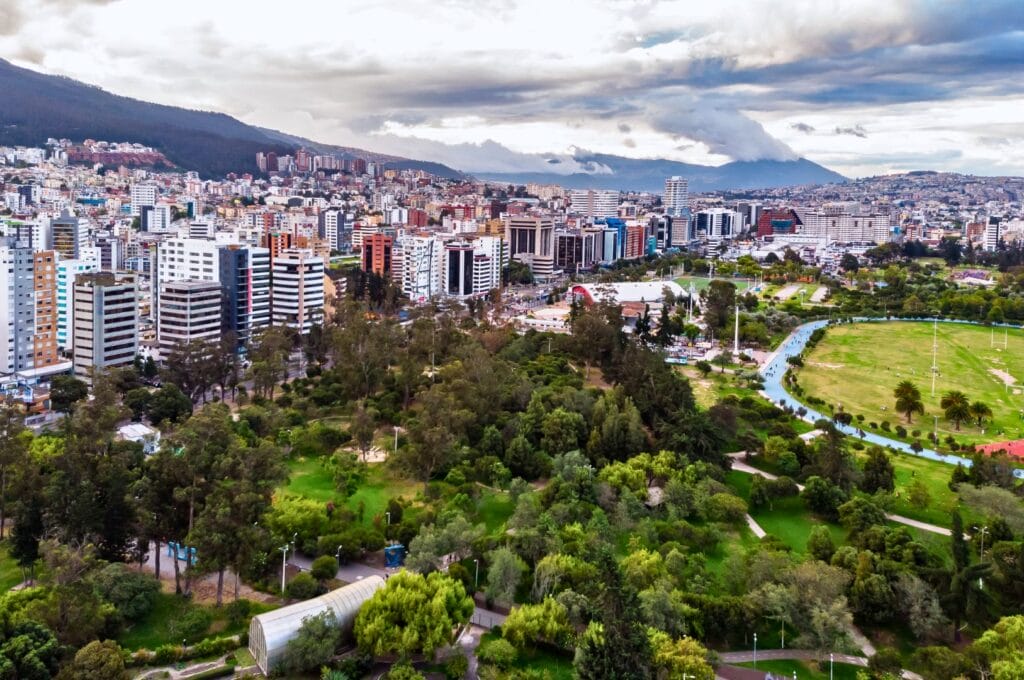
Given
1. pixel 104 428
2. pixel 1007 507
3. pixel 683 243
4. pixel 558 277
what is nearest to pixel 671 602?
pixel 1007 507

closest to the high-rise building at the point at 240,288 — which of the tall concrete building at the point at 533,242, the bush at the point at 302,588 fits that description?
the bush at the point at 302,588

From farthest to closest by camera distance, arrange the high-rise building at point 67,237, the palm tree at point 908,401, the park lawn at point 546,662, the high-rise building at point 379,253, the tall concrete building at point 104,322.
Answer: the high-rise building at point 379,253
the high-rise building at point 67,237
the tall concrete building at point 104,322
the palm tree at point 908,401
the park lawn at point 546,662

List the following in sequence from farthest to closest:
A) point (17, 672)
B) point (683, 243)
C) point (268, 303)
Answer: point (683, 243)
point (268, 303)
point (17, 672)

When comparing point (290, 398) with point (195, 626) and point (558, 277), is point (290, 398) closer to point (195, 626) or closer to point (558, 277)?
point (195, 626)

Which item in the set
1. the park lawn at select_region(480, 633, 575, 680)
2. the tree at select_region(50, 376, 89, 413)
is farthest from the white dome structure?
the tree at select_region(50, 376, 89, 413)

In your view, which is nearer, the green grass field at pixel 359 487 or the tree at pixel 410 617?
the tree at pixel 410 617

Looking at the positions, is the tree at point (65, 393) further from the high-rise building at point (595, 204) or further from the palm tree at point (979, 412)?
the high-rise building at point (595, 204)

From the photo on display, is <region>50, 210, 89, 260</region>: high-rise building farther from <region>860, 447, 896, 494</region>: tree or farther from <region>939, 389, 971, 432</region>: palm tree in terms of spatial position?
<region>939, 389, 971, 432</region>: palm tree
